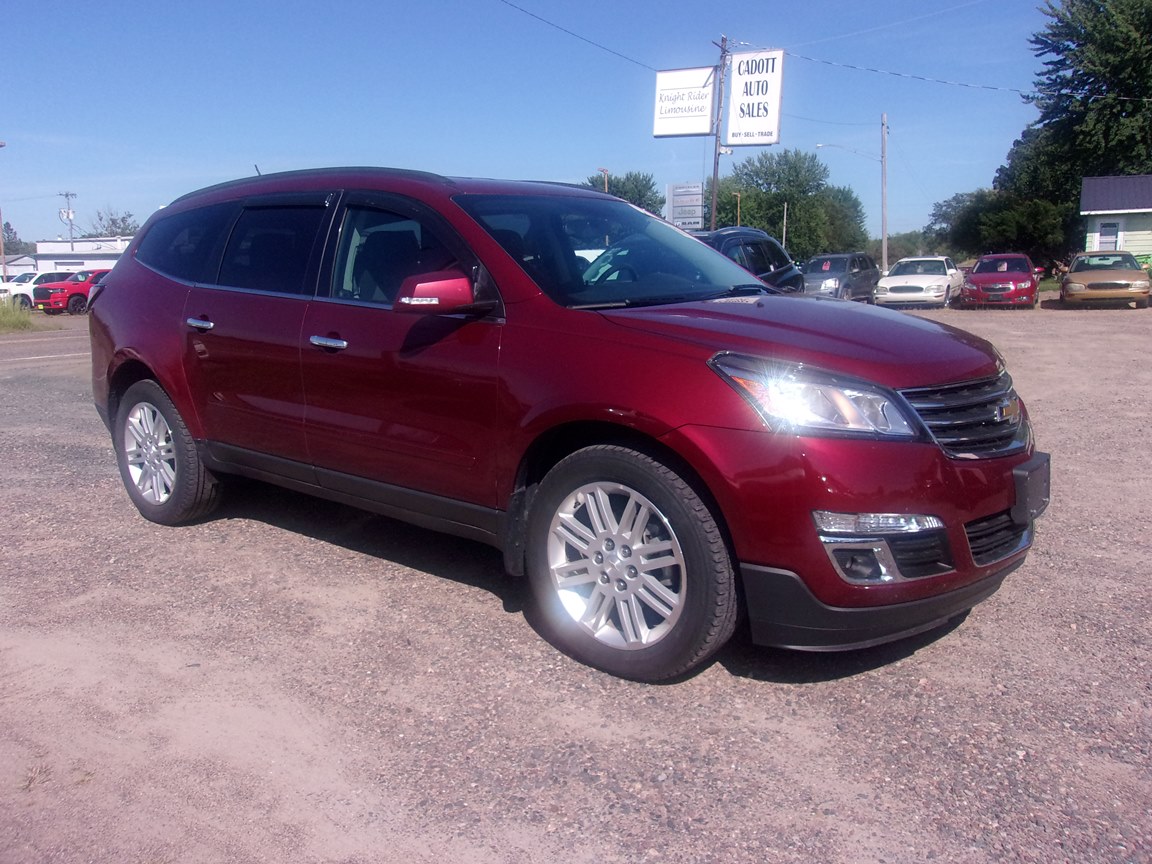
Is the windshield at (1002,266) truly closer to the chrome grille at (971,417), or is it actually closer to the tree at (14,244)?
the chrome grille at (971,417)

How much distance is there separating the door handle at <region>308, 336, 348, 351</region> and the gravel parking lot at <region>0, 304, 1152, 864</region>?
42.1 inches

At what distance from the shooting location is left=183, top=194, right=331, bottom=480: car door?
4.55 m

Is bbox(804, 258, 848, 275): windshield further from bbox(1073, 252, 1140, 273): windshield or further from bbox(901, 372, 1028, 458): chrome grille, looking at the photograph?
bbox(901, 372, 1028, 458): chrome grille

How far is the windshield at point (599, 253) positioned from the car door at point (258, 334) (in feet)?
3.14

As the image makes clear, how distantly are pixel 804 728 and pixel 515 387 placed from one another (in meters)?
1.54

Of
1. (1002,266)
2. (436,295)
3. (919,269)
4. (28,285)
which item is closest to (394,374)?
(436,295)

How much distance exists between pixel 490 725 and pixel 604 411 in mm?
1094

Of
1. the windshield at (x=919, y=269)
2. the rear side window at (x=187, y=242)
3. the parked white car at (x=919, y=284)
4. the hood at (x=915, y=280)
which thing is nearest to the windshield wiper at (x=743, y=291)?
the rear side window at (x=187, y=242)

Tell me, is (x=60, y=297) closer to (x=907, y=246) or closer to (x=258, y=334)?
(x=258, y=334)

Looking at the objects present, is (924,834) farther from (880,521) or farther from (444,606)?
(444,606)

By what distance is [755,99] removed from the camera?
31.2 m

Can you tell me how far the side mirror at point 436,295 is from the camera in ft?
11.9

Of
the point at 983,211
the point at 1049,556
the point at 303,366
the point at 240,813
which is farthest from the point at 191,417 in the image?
the point at 983,211

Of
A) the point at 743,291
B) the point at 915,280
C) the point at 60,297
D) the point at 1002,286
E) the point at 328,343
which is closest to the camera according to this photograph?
the point at 328,343
